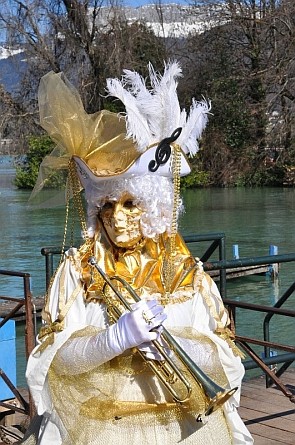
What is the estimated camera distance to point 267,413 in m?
4.09

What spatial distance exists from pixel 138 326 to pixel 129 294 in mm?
256

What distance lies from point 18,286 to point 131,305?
10.2 metres

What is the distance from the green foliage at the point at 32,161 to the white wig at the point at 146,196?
18.3m

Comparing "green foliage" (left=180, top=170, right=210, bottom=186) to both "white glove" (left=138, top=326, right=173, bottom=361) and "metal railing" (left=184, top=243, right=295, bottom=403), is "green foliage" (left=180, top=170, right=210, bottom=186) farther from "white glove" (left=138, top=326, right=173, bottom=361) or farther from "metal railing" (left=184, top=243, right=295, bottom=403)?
"white glove" (left=138, top=326, right=173, bottom=361)

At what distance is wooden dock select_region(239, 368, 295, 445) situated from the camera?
3.71 m

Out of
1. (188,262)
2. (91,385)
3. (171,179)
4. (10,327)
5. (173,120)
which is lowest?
(10,327)

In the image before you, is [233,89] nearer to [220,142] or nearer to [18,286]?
[220,142]

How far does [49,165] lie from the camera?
273cm

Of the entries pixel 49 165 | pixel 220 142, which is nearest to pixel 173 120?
pixel 49 165

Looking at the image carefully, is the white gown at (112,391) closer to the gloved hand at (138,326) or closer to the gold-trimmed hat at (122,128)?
the gloved hand at (138,326)

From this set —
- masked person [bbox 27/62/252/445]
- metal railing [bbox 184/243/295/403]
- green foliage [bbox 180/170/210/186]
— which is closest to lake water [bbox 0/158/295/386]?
green foliage [bbox 180/170/210/186]

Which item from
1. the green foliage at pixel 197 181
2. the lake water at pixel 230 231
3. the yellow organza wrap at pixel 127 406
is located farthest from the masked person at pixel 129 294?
the green foliage at pixel 197 181

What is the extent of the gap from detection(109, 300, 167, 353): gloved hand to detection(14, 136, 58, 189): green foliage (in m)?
18.6

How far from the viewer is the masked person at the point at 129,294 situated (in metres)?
2.52
